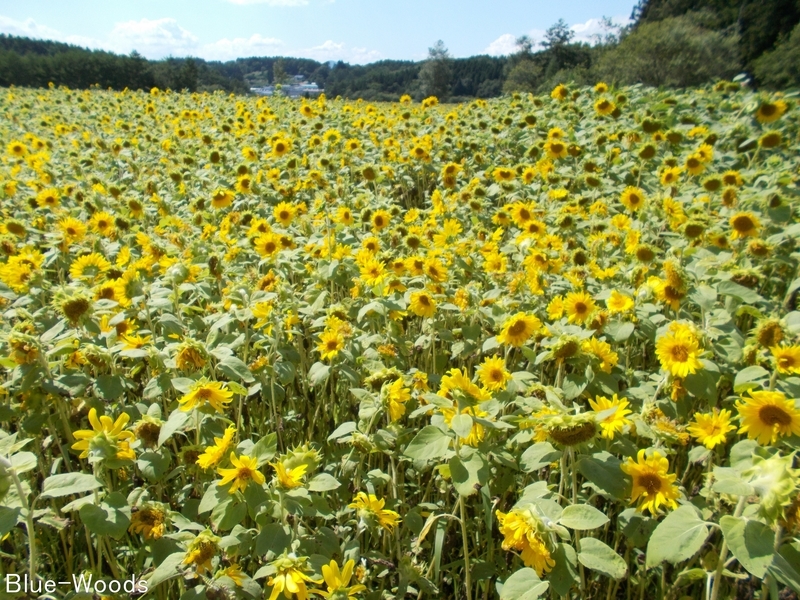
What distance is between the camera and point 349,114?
773 centimetres

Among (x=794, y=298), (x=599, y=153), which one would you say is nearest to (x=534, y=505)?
(x=794, y=298)

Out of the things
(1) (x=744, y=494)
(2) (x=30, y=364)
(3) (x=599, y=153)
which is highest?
(3) (x=599, y=153)

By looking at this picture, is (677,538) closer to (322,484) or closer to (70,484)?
(322,484)

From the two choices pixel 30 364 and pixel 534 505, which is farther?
pixel 30 364

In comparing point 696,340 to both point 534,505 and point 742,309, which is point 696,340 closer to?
point 742,309

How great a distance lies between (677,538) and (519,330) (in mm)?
986

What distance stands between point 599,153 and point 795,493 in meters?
4.60

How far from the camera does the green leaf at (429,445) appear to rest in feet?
4.40

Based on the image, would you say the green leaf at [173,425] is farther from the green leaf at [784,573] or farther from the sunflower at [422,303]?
the green leaf at [784,573]

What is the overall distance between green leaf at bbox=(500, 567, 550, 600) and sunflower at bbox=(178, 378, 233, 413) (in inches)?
37.0

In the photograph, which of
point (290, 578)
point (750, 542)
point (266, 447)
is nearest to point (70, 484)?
point (266, 447)

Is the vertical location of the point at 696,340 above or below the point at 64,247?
above

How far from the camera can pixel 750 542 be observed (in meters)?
1.01

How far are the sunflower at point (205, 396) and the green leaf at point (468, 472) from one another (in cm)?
72
